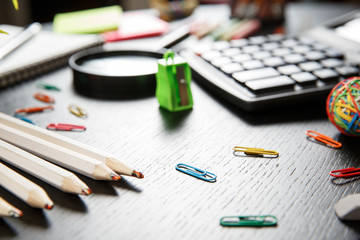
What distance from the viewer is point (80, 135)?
52 centimetres

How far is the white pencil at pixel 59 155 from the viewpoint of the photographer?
40 cm

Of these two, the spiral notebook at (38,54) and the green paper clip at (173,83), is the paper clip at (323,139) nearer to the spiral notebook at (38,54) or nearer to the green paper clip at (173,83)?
the green paper clip at (173,83)

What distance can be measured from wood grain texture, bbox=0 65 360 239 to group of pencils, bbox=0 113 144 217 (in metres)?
0.02

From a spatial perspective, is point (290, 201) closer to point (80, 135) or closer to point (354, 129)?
point (354, 129)

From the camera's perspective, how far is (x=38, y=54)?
78cm

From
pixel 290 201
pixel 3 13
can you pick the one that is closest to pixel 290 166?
pixel 290 201

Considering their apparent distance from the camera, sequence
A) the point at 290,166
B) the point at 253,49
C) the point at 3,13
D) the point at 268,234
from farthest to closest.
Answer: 1. the point at 253,49
2. the point at 3,13
3. the point at 290,166
4. the point at 268,234

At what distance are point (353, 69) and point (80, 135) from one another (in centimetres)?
44

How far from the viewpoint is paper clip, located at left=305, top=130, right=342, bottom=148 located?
0.50 meters

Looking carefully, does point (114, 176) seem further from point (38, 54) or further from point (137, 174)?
point (38, 54)

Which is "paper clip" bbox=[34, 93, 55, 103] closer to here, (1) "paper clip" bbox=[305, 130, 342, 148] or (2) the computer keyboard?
(2) the computer keyboard

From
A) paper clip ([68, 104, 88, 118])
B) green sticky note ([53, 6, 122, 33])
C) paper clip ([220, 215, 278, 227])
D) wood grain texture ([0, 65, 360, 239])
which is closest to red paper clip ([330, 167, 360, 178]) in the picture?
wood grain texture ([0, 65, 360, 239])

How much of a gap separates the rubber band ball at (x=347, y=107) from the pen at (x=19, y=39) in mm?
552

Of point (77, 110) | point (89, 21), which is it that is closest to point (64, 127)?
point (77, 110)
